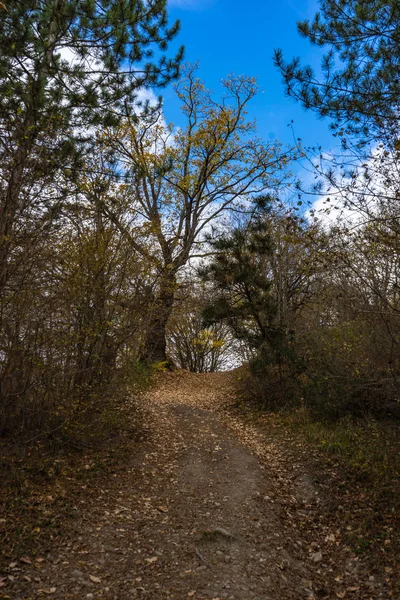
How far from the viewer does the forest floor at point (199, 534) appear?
4.09 metres

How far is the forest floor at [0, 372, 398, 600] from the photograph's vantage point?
13.4 ft

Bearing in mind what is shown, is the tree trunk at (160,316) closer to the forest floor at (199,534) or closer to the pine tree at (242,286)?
the pine tree at (242,286)

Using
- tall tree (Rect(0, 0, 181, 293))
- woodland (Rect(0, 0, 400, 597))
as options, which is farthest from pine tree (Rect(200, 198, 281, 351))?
tall tree (Rect(0, 0, 181, 293))

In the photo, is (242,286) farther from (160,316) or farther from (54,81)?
(54,81)

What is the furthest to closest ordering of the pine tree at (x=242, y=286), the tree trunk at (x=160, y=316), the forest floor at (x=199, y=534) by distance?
the pine tree at (x=242, y=286)
the tree trunk at (x=160, y=316)
the forest floor at (x=199, y=534)

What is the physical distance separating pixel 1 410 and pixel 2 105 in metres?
4.14

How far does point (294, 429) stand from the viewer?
8.78 metres

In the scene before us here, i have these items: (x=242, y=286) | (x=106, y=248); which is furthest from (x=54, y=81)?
(x=242, y=286)

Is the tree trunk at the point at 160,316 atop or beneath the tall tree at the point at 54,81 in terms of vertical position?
beneath

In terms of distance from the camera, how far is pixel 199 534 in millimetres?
5047

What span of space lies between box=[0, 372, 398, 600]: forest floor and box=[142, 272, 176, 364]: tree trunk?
259 cm

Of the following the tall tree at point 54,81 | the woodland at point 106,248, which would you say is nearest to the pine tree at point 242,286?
the woodland at point 106,248

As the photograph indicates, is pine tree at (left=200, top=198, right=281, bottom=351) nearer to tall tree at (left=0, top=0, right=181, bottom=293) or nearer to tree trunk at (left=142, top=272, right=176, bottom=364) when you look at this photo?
tree trunk at (left=142, top=272, right=176, bottom=364)

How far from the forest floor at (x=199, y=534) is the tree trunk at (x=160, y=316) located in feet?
8.49
